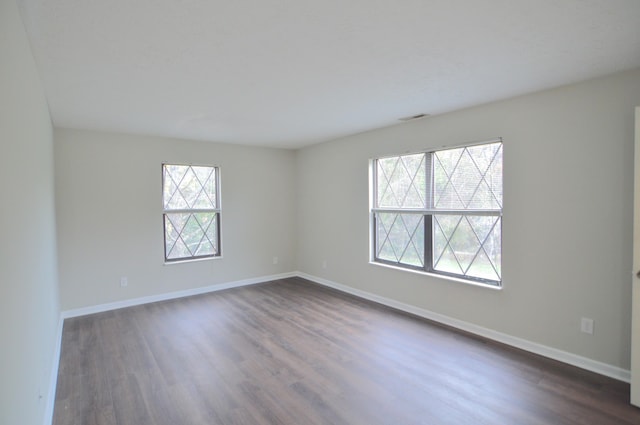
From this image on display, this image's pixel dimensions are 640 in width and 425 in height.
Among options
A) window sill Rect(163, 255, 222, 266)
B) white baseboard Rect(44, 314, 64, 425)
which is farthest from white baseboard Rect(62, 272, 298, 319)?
white baseboard Rect(44, 314, 64, 425)

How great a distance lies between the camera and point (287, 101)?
316cm

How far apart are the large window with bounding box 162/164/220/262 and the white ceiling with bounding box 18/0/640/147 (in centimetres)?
156

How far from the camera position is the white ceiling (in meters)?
1.67

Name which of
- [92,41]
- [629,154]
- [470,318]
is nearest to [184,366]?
[92,41]

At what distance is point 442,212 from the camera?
12.3 feet

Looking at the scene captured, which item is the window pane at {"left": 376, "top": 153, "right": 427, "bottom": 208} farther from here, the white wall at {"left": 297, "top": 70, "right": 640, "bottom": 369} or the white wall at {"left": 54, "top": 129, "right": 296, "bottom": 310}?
the white wall at {"left": 54, "top": 129, "right": 296, "bottom": 310}

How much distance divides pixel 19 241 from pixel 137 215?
3208 millimetres

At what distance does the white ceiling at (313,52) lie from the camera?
65.6 inches

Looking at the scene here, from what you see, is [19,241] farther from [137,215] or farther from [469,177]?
[469,177]

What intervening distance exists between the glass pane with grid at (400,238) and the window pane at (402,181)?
0.17 meters

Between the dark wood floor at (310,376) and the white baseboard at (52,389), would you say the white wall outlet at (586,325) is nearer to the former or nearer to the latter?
the dark wood floor at (310,376)

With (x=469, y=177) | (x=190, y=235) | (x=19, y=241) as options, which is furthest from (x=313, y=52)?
(x=190, y=235)

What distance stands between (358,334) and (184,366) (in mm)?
1690

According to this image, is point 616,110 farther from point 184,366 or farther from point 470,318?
point 184,366
